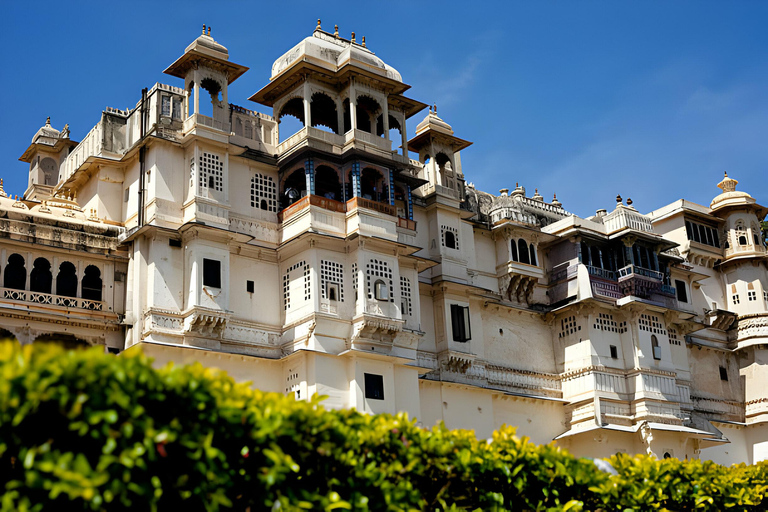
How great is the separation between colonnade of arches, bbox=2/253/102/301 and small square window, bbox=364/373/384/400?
8.58 meters

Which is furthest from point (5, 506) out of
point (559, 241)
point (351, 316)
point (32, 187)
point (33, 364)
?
point (559, 241)

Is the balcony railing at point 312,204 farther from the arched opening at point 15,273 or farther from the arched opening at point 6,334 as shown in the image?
the arched opening at point 6,334

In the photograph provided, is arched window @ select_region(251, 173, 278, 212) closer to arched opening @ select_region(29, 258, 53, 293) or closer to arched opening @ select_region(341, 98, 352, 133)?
arched opening @ select_region(341, 98, 352, 133)

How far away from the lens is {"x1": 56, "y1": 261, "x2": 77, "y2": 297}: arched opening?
28516 mm

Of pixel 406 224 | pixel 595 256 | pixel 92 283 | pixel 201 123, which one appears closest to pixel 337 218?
pixel 406 224

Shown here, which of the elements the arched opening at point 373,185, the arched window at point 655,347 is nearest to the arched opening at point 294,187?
the arched opening at point 373,185

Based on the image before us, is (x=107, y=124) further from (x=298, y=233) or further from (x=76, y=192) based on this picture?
(x=298, y=233)

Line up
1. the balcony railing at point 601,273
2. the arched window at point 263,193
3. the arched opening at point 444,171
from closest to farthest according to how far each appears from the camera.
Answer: the arched window at point 263,193 < the arched opening at point 444,171 < the balcony railing at point 601,273

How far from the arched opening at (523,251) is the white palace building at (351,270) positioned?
0.10 meters

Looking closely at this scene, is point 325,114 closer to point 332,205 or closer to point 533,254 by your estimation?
point 332,205

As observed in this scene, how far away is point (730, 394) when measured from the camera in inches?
1737

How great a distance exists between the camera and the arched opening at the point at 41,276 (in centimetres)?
2808

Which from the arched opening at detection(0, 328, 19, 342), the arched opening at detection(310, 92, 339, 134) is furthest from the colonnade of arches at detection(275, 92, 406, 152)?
the arched opening at detection(0, 328, 19, 342)

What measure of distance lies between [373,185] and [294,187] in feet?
9.02
